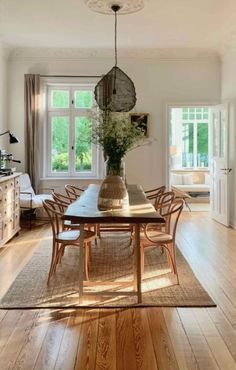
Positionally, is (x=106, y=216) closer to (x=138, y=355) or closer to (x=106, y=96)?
(x=138, y=355)

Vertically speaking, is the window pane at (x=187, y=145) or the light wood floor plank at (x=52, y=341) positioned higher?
the window pane at (x=187, y=145)

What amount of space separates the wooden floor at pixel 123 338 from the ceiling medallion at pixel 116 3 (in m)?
3.42

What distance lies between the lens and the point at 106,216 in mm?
3459

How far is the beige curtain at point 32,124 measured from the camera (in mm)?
7691

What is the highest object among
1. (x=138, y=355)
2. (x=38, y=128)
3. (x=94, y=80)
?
(x=94, y=80)

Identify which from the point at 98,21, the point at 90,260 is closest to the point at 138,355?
the point at 90,260

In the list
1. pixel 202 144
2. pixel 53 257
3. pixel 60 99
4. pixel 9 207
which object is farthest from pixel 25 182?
pixel 202 144

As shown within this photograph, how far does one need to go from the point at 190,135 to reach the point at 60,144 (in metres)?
5.23

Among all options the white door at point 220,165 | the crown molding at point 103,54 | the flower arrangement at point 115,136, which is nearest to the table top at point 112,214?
the flower arrangement at point 115,136

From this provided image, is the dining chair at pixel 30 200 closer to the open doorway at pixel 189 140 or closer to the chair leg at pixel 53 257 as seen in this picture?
the chair leg at pixel 53 257

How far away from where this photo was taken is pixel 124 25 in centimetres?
615

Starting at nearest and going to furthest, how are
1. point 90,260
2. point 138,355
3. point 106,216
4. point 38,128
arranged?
point 138,355
point 106,216
point 90,260
point 38,128

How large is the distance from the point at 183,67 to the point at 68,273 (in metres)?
5.12

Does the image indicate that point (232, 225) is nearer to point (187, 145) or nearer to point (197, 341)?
point (197, 341)
